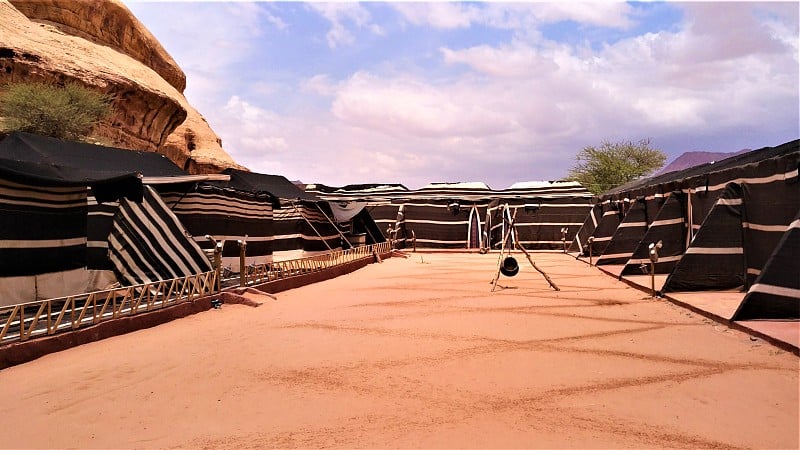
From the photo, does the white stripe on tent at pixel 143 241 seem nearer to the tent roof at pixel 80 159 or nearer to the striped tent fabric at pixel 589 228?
the tent roof at pixel 80 159

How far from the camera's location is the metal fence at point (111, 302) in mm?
6555

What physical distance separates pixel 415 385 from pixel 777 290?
5.76 meters

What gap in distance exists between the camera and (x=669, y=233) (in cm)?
1335

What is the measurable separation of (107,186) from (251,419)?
22.3 ft

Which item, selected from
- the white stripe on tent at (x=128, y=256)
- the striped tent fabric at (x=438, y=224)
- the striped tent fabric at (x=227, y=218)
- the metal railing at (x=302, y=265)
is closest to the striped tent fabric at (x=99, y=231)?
the white stripe on tent at (x=128, y=256)

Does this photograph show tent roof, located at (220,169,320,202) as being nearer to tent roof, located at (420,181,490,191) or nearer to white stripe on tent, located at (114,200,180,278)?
white stripe on tent, located at (114,200,180,278)

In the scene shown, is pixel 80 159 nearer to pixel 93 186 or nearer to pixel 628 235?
pixel 93 186

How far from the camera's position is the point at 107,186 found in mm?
9234

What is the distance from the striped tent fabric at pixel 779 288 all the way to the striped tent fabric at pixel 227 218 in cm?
1057

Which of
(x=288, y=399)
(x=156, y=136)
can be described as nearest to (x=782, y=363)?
(x=288, y=399)

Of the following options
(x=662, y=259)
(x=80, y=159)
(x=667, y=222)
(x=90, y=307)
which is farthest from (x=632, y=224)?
(x=80, y=159)

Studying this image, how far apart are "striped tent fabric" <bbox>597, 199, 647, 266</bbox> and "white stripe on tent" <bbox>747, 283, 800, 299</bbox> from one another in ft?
31.3

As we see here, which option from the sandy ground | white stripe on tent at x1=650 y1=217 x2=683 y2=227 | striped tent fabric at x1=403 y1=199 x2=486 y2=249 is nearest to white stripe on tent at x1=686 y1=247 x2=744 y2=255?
the sandy ground

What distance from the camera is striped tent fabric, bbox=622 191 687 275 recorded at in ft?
43.7
